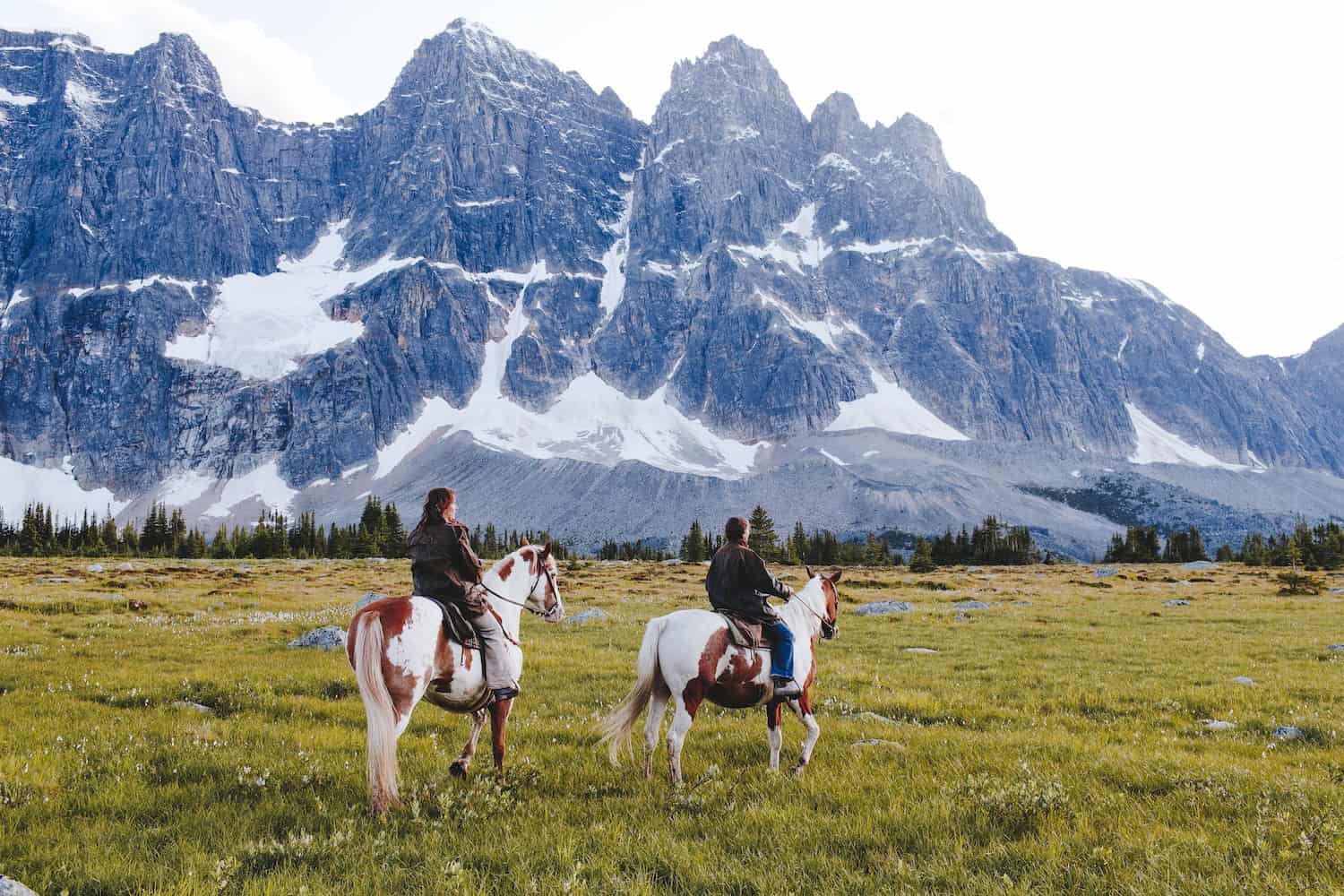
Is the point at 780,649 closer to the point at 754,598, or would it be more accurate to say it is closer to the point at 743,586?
the point at 754,598

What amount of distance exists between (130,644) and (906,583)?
57.2 metres

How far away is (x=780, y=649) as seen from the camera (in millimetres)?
11016

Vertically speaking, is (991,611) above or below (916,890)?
below

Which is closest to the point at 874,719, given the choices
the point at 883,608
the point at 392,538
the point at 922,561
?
the point at 883,608

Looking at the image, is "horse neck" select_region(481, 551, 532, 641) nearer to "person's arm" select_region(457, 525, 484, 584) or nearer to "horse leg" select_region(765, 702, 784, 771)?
"person's arm" select_region(457, 525, 484, 584)

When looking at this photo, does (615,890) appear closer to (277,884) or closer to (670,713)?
(277,884)

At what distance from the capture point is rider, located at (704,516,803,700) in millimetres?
10914

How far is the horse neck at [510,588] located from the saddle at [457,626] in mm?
672

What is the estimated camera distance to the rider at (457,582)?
33.7ft

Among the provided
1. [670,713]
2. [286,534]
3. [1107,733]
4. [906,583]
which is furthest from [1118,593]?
[286,534]

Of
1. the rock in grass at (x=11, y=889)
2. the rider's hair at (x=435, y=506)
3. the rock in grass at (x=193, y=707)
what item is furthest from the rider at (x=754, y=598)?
the rock in grass at (x=193, y=707)

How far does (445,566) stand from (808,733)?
19.7 feet

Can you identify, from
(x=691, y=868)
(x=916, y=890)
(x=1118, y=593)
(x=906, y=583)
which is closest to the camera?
(x=916, y=890)

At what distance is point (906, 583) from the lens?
63.6 meters
